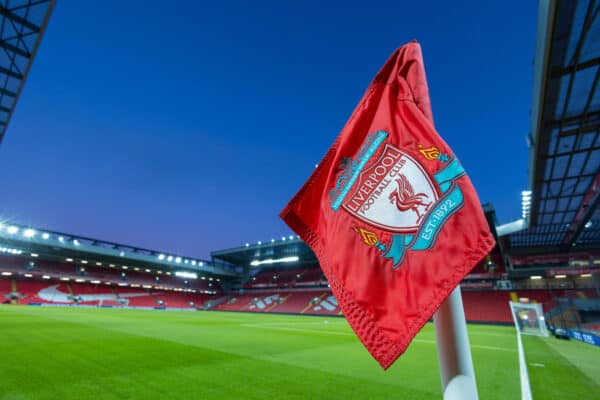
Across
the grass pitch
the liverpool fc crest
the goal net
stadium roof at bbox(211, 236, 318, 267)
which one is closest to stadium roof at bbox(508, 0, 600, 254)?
the goal net

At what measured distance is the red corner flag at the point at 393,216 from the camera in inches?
43.5

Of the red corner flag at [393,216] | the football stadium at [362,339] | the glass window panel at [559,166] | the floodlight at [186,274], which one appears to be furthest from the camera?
the floodlight at [186,274]

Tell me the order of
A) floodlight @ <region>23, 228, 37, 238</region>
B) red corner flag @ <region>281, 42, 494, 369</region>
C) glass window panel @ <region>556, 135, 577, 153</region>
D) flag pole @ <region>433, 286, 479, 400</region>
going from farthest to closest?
1. floodlight @ <region>23, 228, 37, 238</region>
2. glass window panel @ <region>556, 135, 577, 153</region>
3. red corner flag @ <region>281, 42, 494, 369</region>
4. flag pole @ <region>433, 286, 479, 400</region>

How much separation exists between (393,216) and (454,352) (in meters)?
0.55

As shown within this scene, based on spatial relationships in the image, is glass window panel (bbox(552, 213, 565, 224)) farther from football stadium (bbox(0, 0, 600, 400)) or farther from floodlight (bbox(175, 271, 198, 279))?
floodlight (bbox(175, 271, 198, 279))

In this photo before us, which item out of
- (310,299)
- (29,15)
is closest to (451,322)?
(29,15)

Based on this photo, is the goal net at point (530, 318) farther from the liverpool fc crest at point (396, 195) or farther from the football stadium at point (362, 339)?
the liverpool fc crest at point (396, 195)

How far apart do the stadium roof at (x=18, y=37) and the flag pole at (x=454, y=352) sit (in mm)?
10788

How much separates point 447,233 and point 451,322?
0.33 m

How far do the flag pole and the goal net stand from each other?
59.4ft

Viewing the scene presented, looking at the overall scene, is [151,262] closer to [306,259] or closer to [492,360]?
[306,259]

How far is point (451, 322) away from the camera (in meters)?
1.09

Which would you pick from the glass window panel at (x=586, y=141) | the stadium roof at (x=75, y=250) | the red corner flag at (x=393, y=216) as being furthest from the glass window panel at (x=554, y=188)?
the stadium roof at (x=75, y=250)

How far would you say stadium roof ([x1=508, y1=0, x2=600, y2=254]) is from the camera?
716 centimetres
